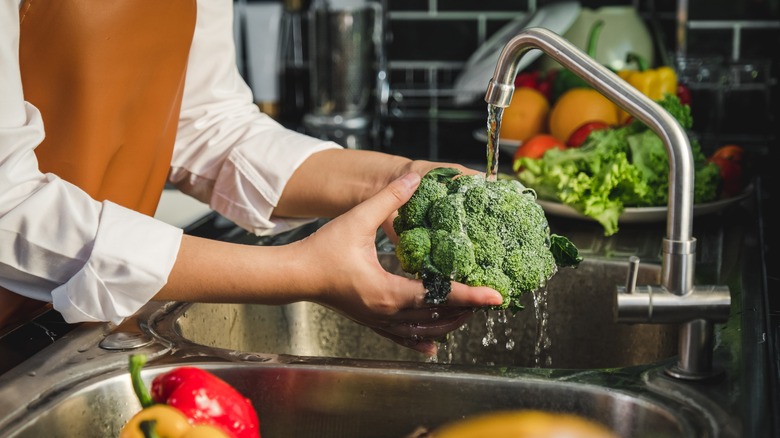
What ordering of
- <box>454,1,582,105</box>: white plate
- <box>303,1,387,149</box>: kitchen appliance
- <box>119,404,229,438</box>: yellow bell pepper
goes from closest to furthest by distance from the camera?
<box>119,404,229,438</box>: yellow bell pepper
<box>454,1,582,105</box>: white plate
<box>303,1,387,149</box>: kitchen appliance

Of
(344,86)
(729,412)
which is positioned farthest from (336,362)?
(344,86)

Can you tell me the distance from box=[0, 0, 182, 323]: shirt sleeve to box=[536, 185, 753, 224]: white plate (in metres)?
0.75

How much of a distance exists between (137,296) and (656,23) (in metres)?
1.85

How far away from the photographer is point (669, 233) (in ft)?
3.10

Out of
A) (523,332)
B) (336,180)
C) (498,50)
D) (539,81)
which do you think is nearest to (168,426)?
(336,180)

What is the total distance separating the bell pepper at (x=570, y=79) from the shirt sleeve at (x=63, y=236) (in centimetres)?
125

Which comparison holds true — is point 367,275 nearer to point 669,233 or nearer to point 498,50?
point 669,233

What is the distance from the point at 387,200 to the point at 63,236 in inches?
12.2

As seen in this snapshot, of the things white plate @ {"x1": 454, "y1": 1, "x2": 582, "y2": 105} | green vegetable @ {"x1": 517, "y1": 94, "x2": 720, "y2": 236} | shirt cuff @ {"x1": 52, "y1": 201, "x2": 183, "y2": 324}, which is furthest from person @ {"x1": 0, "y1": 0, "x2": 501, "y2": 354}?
white plate @ {"x1": 454, "y1": 1, "x2": 582, "y2": 105}

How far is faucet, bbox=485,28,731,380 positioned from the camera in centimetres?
91

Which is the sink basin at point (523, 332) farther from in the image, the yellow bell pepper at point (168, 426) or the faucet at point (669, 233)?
the yellow bell pepper at point (168, 426)

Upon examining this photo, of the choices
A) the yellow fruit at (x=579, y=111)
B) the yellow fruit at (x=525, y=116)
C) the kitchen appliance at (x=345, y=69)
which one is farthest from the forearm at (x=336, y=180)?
the kitchen appliance at (x=345, y=69)

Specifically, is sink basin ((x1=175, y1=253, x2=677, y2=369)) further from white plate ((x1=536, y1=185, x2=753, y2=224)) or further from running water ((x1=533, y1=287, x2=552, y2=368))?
white plate ((x1=536, y1=185, x2=753, y2=224))

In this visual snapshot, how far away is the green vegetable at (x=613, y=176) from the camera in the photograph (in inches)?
60.0
